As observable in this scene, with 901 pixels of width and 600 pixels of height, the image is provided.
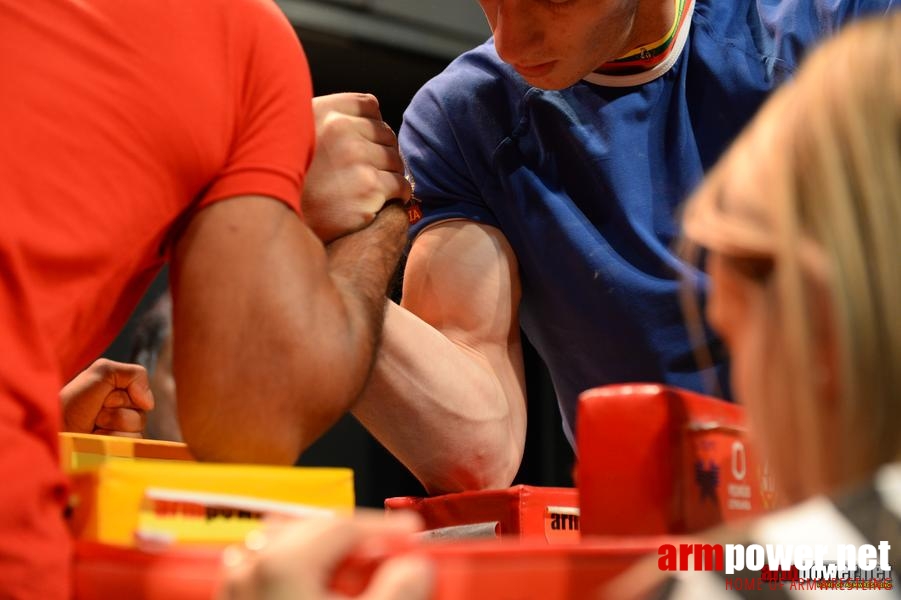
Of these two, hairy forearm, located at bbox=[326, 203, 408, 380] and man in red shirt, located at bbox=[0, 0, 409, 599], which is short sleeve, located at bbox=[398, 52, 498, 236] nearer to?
hairy forearm, located at bbox=[326, 203, 408, 380]

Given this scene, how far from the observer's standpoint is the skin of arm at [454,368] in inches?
49.4

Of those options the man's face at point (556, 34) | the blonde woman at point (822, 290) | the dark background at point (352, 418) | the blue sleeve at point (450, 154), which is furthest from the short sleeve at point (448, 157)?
the dark background at point (352, 418)

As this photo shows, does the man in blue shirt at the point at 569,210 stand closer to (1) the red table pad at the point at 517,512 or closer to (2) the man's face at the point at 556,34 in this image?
(2) the man's face at the point at 556,34

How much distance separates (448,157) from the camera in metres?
1.39

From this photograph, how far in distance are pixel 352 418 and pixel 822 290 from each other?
110 inches

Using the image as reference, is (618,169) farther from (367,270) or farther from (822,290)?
(822,290)

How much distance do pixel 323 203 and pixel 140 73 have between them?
225mm

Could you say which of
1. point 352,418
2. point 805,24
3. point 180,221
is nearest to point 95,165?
point 180,221

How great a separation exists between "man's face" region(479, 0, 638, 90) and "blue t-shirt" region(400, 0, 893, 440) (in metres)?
0.09

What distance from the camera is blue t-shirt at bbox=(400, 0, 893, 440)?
1.28m

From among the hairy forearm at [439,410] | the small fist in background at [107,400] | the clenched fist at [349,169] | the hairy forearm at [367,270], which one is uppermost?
the clenched fist at [349,169]

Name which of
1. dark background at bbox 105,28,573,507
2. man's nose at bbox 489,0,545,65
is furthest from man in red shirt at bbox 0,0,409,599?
dark background at bbox 105,28,573,507

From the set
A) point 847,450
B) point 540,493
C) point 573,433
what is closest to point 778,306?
point 847,450

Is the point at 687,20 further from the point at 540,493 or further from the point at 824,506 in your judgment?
the point at 824,506
